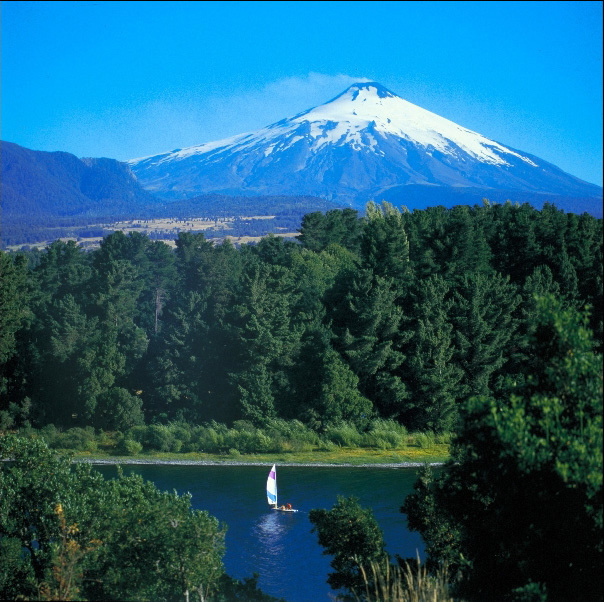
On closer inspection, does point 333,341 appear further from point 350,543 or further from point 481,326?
point 350,543

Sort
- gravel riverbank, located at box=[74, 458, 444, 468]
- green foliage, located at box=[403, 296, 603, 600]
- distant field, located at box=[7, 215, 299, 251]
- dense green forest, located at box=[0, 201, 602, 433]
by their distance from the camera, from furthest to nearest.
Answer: distant field, located at box=[7, 215, 299, 251] < dense green forest, located at box=[0, 201, 602, 433] < gravel riverbank, located at box=[74, 458, 444, 468] < green foliage, located at box=[403, 296, 603, 600]

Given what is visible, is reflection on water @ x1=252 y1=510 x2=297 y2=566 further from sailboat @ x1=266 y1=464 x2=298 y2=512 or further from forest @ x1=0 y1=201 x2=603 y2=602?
forest @ x1=0 y1=201 x2=603 y2=602

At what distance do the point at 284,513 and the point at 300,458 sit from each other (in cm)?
665

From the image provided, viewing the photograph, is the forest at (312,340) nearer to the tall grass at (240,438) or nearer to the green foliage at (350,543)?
the tall grass at (240,438)

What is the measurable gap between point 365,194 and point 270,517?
486 feet

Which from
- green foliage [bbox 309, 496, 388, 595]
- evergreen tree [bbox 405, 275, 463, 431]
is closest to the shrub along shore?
evergreen tree [bbox 405, 275, 463, 431]

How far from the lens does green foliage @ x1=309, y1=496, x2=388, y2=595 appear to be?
8.88 metres

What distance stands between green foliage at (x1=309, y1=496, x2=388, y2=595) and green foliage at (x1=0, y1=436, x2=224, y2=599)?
1.29m

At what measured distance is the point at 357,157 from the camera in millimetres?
176875

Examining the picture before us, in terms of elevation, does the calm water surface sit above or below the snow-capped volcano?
below

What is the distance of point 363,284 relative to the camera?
1094 inches

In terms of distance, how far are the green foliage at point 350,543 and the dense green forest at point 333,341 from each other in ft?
57.0

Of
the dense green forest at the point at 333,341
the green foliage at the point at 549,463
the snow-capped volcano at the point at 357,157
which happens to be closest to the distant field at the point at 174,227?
the snow-capped volcano at the point at 357,157

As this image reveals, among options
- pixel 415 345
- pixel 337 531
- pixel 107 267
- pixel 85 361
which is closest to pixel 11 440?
pixel 337 531
